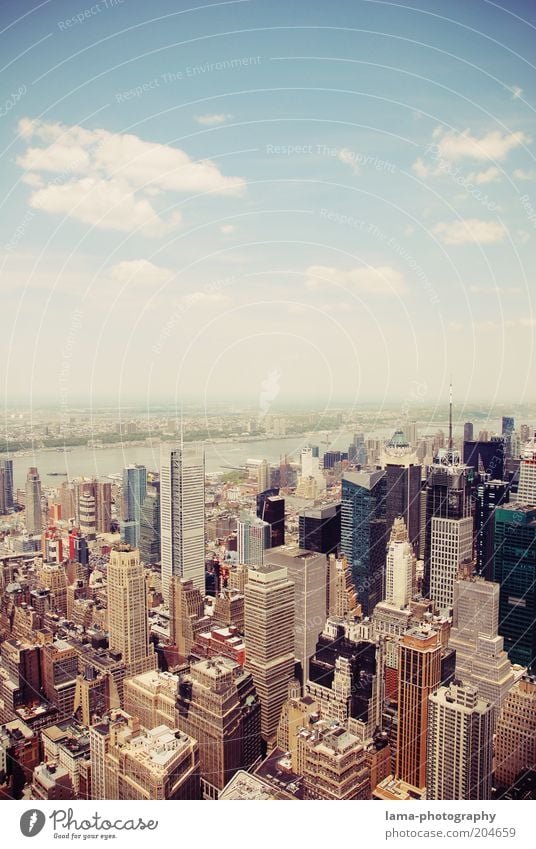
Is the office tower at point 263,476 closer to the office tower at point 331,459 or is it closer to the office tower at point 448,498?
the office tower at point 331,459

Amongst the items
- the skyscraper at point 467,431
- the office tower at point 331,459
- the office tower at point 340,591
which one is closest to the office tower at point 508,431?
the skyscraper at point 467,431

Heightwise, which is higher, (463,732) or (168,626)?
(168,626)

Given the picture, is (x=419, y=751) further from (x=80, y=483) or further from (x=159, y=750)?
(x=80, y=483)

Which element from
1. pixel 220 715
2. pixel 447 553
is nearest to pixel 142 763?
pixel 220 715

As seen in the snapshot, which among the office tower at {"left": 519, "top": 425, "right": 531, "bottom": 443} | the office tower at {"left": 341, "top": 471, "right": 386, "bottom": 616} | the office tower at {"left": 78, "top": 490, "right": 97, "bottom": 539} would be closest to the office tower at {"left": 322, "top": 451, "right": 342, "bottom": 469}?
the office tower at {"left": 341, "top": 471, "right": 386, "bottom": 616}

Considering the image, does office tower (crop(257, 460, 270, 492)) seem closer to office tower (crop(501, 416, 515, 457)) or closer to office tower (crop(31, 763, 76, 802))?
office tower (crop(501, 416, 515, 457))
